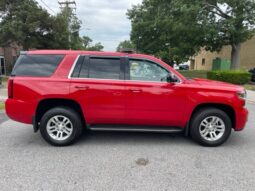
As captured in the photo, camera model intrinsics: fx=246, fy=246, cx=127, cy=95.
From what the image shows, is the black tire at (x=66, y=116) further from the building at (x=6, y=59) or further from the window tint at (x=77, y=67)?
the building at (x=6, y=59)

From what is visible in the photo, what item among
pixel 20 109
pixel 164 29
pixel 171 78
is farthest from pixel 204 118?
pixel 164 29

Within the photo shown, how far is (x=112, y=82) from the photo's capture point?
481 cm

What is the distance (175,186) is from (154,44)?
92.1 ft

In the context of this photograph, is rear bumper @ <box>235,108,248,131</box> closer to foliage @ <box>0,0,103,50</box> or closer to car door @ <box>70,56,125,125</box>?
car door @ <box>70,56,125,125</box>

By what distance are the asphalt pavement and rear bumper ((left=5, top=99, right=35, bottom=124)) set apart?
57 centimetres

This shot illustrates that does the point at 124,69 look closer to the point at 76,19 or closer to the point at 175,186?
the point at 175,186

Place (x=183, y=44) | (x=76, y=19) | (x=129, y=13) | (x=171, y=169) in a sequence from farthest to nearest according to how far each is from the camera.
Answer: (x=76, y=19) → (x=129, y=13) → (x=183, y=44) → (x=171, y=169)

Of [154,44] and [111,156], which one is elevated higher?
[154,44]

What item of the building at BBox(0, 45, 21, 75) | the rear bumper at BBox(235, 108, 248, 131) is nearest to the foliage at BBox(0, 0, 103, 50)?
the building at BBox(0, 45, 21, 75)

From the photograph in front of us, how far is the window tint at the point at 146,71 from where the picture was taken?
16.0 feet

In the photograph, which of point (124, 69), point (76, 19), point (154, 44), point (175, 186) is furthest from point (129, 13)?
point (175, 186)

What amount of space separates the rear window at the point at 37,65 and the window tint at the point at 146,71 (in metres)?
1.46

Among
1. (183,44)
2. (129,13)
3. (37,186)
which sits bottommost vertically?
(37,186)

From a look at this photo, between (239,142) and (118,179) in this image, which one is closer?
(118,179)
